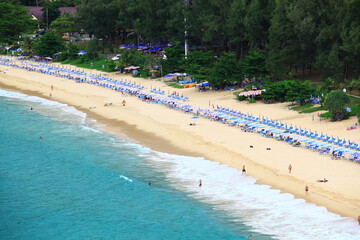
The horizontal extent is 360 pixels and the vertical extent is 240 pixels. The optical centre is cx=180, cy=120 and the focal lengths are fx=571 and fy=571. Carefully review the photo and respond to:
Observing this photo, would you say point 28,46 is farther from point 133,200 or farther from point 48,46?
point 133,200

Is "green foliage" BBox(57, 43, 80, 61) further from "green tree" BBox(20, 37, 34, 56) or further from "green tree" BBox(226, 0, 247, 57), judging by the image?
"green tree" BBox(226, 0, 247, 57)

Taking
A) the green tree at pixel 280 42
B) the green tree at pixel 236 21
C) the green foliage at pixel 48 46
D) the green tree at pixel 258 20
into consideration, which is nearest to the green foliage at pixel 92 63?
the green foliage at pixel 48 46

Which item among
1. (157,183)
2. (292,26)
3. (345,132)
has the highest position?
(292,26)

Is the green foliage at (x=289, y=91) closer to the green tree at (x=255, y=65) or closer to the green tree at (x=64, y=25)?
the green tree at (x=255, y=65)

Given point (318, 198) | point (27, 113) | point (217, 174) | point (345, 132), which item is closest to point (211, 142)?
point (217, 174)

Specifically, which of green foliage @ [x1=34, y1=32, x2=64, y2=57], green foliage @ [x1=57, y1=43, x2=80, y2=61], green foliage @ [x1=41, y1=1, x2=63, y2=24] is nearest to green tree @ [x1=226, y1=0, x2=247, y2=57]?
green foliage @ [x1=57, y1=43, x2=80, y2=61]

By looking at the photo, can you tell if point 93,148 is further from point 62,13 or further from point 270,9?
point 62,13

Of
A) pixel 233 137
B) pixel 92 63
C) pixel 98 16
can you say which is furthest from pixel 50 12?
pixel 233 137
